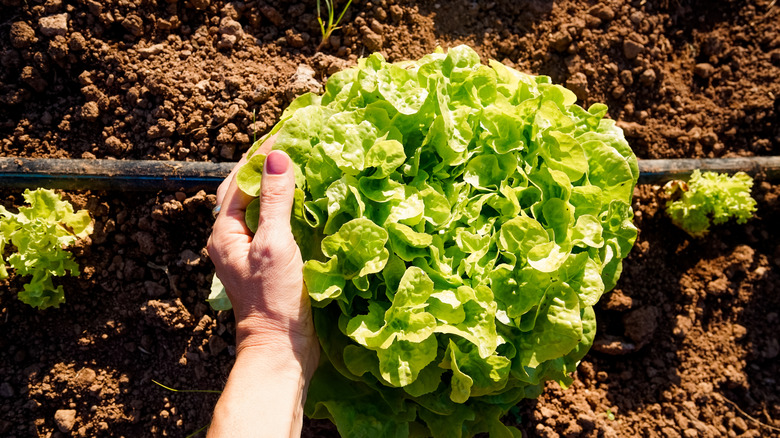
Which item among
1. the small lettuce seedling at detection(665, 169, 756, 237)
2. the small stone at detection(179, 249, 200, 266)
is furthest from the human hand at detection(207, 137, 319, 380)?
the small lettuce seedling at detection(665, 169, 756, 237)

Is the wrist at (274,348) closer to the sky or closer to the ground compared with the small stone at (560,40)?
closer to the ground

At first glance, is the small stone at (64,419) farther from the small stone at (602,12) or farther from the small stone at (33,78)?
the small stone at (602,12)

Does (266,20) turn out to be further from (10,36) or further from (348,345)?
(348,345)

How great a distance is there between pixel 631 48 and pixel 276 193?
3.04 meters

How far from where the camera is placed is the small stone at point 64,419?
3.11 m

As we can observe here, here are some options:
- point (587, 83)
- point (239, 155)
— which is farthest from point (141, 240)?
point (587, 83)

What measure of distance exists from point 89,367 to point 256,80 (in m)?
2.12

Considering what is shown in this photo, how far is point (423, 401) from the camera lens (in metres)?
2.21

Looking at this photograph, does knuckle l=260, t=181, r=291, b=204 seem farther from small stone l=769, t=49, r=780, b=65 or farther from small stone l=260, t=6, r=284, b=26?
small stone l=769, t=49, r=780, b=65

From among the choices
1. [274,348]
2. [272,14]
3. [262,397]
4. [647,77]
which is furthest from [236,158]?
[647,77]

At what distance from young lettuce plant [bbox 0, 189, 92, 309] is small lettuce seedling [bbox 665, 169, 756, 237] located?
396cm

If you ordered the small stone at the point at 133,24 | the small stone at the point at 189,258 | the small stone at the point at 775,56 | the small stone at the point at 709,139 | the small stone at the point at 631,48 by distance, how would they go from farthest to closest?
1. the small stone at the point at 775,56
2. the small stone at the point at 709,139
3. the small stone at the point at 631,48
4. the small stone at the point at 133,24
5. the small stone at the point at 189,258

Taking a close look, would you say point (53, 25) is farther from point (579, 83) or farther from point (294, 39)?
point (579, 83)

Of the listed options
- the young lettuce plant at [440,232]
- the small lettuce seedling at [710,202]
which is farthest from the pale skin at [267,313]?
the small lettuce seedling at [710,202]
